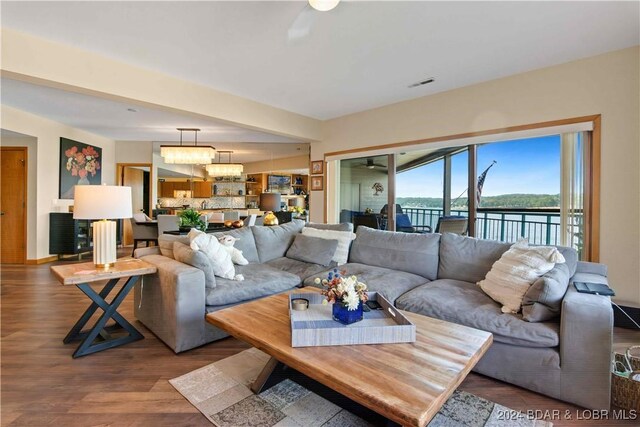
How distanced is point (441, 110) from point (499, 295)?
2793 mm

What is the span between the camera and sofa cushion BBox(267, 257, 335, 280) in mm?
3229

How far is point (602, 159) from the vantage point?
10.3 ft

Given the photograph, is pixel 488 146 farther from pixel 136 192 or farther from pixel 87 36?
pixel 136 192

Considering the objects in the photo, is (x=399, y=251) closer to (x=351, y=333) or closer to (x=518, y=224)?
(x=351, y=333)

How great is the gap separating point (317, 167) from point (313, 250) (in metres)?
2.60

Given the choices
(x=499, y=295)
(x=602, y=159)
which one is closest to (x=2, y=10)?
(x=499, y=295)

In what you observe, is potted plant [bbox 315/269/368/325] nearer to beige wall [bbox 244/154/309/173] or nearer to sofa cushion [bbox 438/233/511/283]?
sofa cushion [bbox 438/233/511/283]

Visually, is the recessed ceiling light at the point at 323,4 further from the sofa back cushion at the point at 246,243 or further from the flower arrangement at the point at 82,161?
the flower arrangement at the point at 82,161

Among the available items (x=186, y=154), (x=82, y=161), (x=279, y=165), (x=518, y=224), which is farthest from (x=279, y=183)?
(x=518, y=224)

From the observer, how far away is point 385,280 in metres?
2.79

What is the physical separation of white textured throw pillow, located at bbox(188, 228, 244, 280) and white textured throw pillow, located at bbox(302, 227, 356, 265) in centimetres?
117

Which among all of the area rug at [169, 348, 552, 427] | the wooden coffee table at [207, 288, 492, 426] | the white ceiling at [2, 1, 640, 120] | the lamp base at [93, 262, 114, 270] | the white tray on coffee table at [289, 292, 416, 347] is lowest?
the area rug at [169, 348, 552, 427]

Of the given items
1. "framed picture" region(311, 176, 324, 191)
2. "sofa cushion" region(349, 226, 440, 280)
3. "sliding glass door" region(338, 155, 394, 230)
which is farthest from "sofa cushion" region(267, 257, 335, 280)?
"framed picture" region(311, 176, 324, 191)

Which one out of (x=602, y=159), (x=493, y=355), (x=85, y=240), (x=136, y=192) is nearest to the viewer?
(x=493, y=355)
